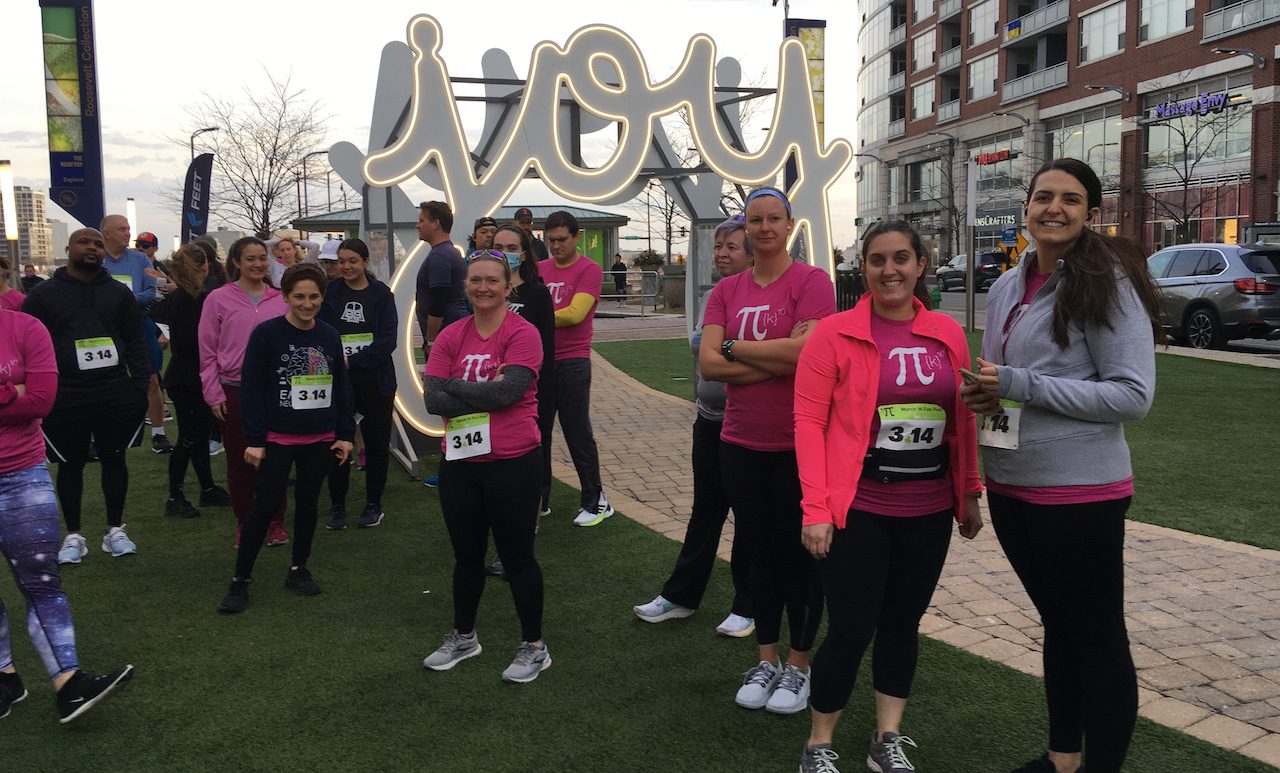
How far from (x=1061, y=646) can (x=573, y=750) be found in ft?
5.24

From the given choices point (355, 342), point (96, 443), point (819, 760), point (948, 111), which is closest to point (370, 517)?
point (355, 342)

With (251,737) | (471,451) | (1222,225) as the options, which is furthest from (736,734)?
(1222,225)

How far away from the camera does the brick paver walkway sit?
3.38 m

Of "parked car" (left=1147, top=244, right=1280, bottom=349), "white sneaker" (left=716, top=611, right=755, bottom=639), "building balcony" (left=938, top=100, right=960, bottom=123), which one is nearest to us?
"white sneaker" (left=716, top=611, right=755, bottom=639)

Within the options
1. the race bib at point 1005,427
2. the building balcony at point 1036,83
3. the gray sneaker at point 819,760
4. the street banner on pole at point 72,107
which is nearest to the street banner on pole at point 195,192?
the street banner on pole at point 72,107

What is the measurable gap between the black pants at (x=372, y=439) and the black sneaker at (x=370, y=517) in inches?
1.1

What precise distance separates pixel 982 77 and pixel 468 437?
2320 inches

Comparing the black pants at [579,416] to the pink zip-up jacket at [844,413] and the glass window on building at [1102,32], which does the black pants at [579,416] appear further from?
the glass window on building at [1102,32]

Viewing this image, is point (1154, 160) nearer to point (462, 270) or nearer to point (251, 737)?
point (462, 270)

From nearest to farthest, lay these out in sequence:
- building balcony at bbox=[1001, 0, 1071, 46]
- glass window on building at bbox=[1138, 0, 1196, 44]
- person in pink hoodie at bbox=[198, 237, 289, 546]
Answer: person in pink hoodie at bbox=[198, 237, 289, 546] → glass window on building at bbox=[1138, 0, 1196, 44] → building balcony at bbox=[1001, 0, 1071, 46]

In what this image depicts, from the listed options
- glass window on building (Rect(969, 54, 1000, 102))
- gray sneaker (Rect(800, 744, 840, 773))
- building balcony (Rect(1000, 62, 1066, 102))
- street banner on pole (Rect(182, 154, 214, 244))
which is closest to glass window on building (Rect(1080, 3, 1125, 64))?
building balcony (Rect(1000, 62, 1066, 102))

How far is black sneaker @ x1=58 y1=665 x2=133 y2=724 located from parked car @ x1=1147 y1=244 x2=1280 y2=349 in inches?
555

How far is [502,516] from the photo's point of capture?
143 inches

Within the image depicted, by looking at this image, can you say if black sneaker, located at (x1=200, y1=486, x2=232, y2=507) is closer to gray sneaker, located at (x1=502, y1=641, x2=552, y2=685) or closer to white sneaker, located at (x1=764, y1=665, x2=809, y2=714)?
gray sneaker, located at (x1=502, y1=641, x2=552, y2=685)
